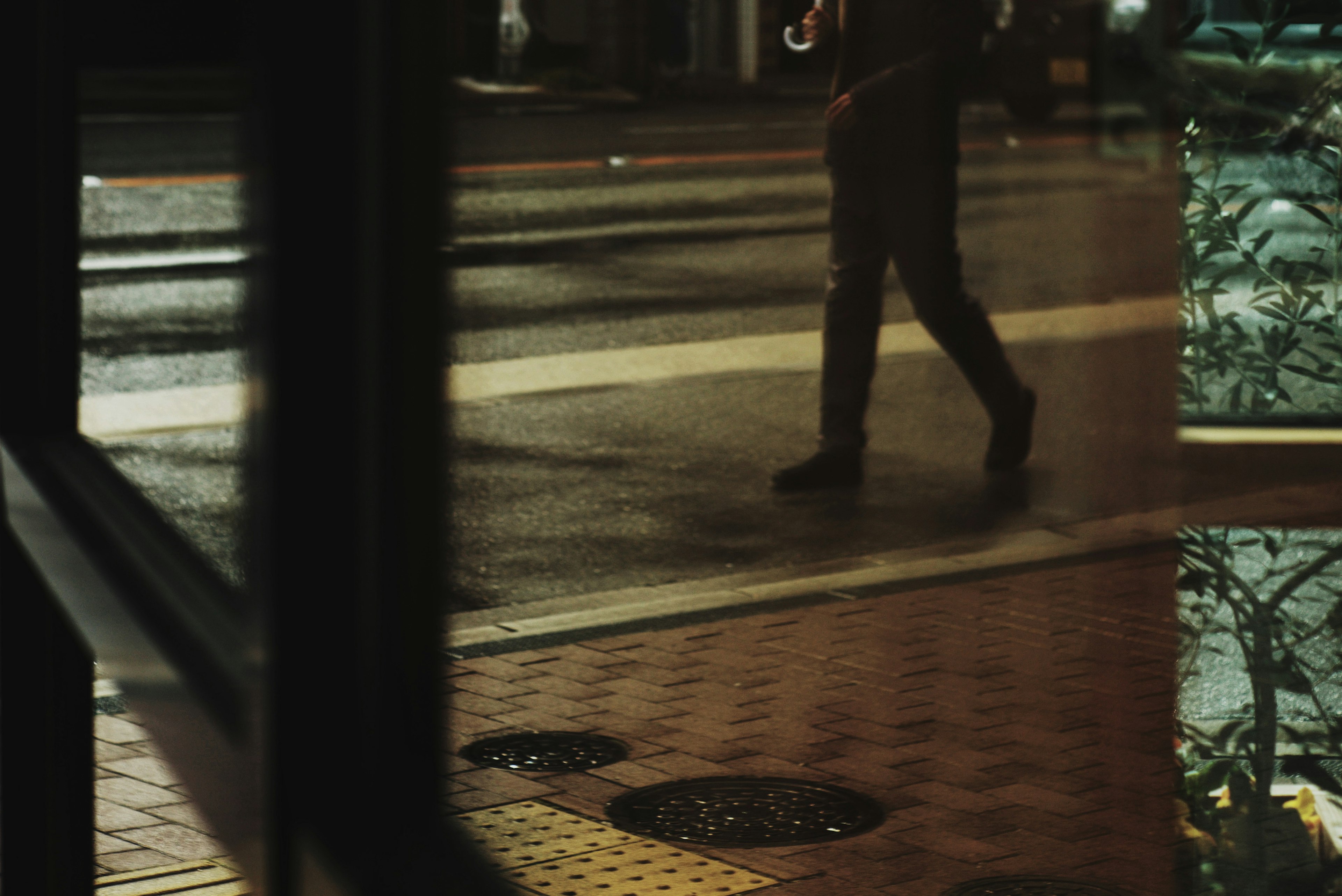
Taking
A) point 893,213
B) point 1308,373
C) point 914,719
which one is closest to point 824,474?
point 893,213

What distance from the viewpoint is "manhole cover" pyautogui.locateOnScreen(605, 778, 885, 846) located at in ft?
10.4

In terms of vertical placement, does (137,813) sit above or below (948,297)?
below

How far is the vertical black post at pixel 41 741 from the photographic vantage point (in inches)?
76.3

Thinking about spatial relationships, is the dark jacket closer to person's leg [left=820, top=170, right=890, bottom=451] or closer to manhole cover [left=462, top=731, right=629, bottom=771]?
person's leg [left=820, top=170, right=890, bottom=451]

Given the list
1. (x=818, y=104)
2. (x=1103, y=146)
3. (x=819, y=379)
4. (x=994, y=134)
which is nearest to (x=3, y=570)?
(x=818, y=104)

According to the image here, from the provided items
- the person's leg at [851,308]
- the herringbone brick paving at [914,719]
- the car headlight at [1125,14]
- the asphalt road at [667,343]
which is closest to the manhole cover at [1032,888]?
→ the herringbone brick paving at [914,719]

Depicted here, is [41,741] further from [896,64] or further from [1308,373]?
[896,64]

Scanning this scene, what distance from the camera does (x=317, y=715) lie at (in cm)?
83

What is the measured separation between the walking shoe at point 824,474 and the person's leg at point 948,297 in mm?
495

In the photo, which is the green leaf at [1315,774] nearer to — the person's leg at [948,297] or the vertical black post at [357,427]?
the vertical black post at [357,427]

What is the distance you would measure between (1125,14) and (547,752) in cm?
187

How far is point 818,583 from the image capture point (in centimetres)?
479

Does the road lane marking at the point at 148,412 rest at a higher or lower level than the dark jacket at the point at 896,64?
lower

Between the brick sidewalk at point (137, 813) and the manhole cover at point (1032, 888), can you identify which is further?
the brick sidewalk at point (137, 813)
